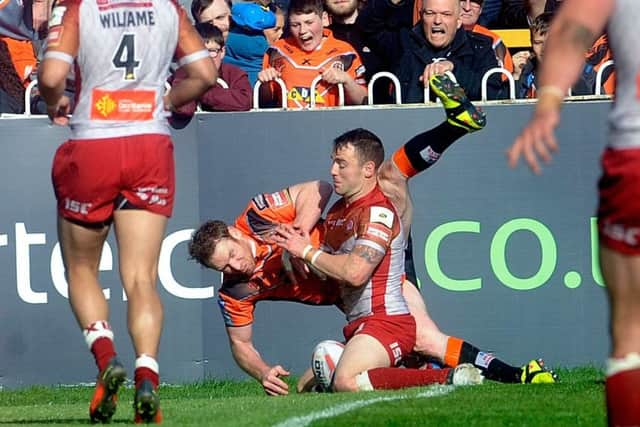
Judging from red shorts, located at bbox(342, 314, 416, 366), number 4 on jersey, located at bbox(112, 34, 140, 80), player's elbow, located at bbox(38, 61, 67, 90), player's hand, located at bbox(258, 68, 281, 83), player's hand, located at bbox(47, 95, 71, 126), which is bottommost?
red shorts, located at bbox(342, 314, 416, 366)

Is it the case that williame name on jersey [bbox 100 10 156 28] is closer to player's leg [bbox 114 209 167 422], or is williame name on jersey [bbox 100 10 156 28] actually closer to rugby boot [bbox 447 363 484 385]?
player's leg [bbox 114 209 167 422]

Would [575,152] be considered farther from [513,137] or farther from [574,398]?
[574,398]

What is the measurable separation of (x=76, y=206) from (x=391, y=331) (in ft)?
9.47

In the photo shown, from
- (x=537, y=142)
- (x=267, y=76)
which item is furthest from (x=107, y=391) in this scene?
(x=267, y=76)

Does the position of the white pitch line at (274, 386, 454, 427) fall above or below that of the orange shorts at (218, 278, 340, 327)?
below

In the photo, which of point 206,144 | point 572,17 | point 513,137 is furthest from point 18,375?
point 572,17

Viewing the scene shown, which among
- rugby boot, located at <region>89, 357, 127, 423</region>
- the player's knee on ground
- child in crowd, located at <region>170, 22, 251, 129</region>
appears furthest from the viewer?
child in crowd, located at <region>170, 22, 251, 129</region>

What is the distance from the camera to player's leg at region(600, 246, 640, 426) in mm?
4609

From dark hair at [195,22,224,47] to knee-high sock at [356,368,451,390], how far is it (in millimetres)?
3633

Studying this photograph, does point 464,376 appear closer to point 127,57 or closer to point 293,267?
point 293,267

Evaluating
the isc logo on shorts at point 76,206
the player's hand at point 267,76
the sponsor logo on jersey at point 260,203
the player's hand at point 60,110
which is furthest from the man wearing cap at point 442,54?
the isc logo on shorts at point 76,206

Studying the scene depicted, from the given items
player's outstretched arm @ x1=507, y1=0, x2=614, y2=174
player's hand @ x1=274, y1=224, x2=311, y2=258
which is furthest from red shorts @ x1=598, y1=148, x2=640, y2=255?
player's hand @ x1=274, y1=224, x2=311, y2=258

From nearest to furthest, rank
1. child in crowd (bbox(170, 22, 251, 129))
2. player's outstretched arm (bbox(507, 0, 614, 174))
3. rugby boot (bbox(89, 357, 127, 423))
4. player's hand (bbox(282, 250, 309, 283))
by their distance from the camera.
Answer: player's outstretched arm (bbox(507, 0, 614, 174)) → rugby boot (bbox(89, 357, 127, 423)) → player's hand (bbox(282, 250, 309, 283)) → child in crowd (bbox(170, 22, 251, 129))

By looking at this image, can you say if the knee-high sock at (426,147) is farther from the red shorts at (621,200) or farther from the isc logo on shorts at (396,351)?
the red shorts at (621,200)
